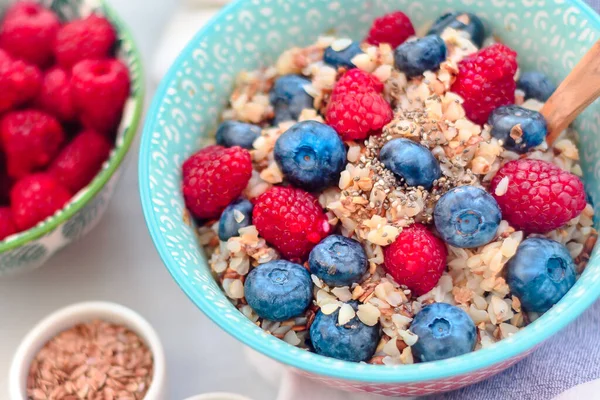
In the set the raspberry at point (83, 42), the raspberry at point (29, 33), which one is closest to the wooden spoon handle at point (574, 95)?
the raspberry at point (83, 42)

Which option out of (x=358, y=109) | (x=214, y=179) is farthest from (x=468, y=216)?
(x=214, y=179)

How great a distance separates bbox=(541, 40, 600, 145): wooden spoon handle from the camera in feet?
2.58

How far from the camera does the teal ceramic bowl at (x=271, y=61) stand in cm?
71

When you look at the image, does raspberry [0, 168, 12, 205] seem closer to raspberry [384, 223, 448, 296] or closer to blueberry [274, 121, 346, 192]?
blueberry [274, 121, 346, 192]

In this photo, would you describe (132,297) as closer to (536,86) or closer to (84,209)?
(84,209)

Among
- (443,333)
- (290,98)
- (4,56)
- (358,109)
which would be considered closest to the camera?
(443,333)

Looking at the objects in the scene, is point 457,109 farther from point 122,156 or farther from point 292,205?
point 122,156

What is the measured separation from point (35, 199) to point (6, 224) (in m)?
0.06

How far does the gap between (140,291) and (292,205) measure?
1.37ft

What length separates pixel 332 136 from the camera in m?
0.83

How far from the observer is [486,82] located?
0.86m

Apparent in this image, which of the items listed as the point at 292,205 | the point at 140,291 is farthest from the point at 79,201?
the point at 292,205

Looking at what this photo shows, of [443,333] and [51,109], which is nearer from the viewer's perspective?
[443,333]

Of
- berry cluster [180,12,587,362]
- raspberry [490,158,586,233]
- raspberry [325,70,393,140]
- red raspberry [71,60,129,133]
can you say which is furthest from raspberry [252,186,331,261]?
red raspberry [71,60,129,133]
